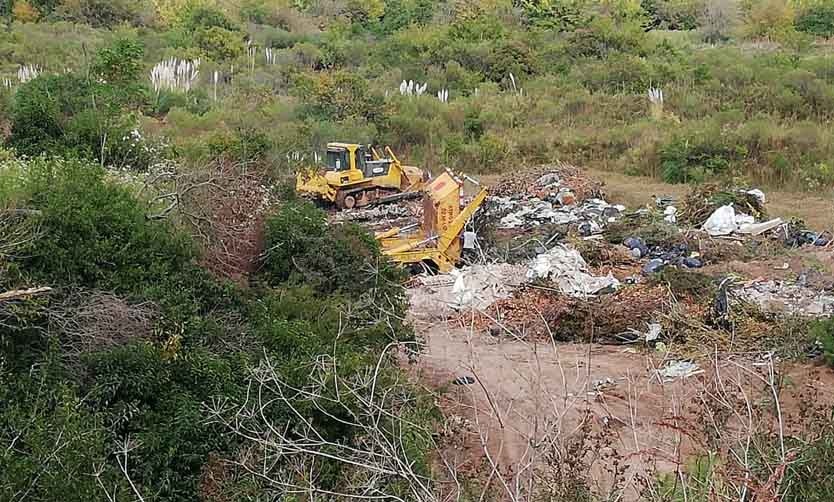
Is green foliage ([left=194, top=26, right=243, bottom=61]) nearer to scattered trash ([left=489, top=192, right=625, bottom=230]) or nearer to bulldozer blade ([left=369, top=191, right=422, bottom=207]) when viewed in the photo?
bulldozer blade ([left=369, top=191, right=422, bottom=207])

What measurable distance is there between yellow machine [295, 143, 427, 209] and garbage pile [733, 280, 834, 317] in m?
7.58

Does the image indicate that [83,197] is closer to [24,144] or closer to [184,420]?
[184,420]

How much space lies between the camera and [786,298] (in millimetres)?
11609

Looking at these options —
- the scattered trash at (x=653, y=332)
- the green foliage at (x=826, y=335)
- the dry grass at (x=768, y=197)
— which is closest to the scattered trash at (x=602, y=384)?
the scattered trash at (x=653, y=332)

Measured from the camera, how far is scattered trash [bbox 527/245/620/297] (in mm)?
12430

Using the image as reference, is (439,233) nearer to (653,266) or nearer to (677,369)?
(653,266)

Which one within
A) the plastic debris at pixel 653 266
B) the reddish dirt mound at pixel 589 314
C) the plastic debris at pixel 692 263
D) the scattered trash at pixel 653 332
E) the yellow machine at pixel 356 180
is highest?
the scattered trash at pixel 653 332

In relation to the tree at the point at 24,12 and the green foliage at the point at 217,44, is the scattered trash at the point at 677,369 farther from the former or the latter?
the tree at the point at 24,12

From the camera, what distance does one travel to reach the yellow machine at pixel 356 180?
17562 mm

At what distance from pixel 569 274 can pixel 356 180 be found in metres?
5.91

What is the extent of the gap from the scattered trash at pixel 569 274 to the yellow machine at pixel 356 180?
4.84m

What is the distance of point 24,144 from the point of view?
1077 cm

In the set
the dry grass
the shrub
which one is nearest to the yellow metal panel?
the dry grass

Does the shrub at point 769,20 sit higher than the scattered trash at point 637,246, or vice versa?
the scattered trash at point 637,246
